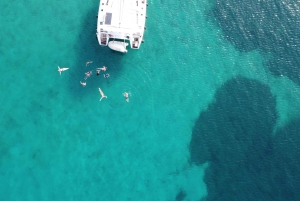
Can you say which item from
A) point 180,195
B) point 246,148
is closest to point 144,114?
point 180,195

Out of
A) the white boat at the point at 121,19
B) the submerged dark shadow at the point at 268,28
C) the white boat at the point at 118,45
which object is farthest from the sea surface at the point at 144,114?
the white boat at the point at 121,19

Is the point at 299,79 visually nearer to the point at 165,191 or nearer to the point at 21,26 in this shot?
the point at 165,191

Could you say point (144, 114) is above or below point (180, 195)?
above

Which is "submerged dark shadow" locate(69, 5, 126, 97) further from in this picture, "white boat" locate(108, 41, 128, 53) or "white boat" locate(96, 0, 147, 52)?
"white boat" locate(96, 0, 147, 52)

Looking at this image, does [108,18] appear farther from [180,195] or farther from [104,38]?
[180,195]

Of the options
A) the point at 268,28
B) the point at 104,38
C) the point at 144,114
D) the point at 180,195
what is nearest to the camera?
the point at 104,38

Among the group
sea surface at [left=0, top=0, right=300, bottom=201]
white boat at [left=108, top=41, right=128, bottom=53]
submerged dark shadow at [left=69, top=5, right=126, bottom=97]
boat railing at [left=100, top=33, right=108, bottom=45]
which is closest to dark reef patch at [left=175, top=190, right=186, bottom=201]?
sea surface at [left=0, top=0, right=300, bottom=201]

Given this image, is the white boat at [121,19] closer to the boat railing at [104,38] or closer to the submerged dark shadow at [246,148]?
the boat railing at [104,38]
